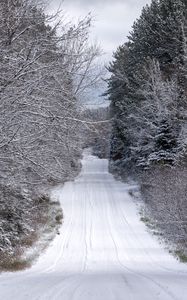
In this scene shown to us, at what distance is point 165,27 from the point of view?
41188 mm

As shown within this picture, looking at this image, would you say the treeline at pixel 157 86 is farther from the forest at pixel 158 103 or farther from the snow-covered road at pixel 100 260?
the snow-covered road at pixel 100 260

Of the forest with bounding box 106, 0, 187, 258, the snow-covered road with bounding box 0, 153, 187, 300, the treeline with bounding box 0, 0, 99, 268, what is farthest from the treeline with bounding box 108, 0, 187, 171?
the treeline with bounding box 0, 0, 99, 268

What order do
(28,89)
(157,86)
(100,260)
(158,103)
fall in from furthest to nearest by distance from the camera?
(157,86) → (158,103) → (100,260) → (28,89)

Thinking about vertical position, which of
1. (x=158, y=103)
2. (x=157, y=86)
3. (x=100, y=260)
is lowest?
(x=100, y=260)

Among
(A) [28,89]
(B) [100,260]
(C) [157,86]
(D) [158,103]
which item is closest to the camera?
(A) [28,89]

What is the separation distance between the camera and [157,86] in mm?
39938

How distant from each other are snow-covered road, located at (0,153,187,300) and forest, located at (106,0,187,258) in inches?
77.5

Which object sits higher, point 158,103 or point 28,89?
point 158,103

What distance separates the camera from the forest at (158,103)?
29.8m

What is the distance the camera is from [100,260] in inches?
720

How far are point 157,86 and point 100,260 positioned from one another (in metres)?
23.5

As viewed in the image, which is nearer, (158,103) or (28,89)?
(28,89)

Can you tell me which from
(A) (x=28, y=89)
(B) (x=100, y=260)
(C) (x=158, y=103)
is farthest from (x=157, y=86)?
(A) (x=28, y=89)

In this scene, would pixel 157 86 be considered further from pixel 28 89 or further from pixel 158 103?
pixel 28 89
